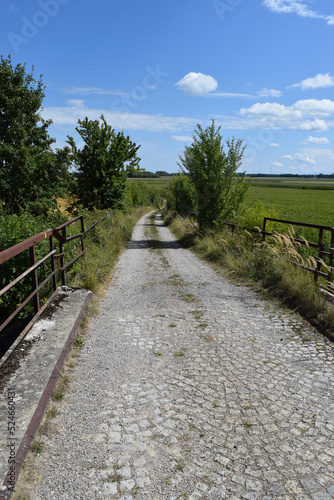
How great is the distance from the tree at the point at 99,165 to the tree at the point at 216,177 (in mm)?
5054

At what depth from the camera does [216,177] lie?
45.6 feet

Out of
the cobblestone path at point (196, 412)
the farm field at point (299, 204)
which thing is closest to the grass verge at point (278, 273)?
the cobblestone path at point (196, 412)

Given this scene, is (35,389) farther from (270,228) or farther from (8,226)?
(270,228)

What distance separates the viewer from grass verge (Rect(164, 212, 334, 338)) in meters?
5.54

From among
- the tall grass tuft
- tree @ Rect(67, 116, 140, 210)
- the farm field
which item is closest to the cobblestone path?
the tall grass tuft

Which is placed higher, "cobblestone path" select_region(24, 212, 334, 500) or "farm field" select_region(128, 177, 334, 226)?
"farm field" select_region(128, 177, 334, 226)

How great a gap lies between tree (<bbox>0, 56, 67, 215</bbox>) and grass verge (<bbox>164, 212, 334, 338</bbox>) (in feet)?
42.5

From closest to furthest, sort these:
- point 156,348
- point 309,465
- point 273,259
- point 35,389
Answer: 1. point 309,465
2. point 35,389
3. point 156,348
4. point 273,259

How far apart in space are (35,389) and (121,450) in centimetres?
103

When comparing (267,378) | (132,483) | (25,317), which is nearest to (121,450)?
(132,483)

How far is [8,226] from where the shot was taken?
19.3ft

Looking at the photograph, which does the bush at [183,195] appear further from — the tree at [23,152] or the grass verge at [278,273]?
the grass verge at [278,273]

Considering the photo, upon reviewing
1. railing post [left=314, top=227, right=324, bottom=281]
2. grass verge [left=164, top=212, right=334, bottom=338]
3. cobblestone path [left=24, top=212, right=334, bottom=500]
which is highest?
railing post [left=314, top=227, right=324, bottom=281]

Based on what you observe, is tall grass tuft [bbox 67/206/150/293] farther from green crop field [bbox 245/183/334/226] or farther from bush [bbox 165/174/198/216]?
bush [bbox 165/174/198/216]
